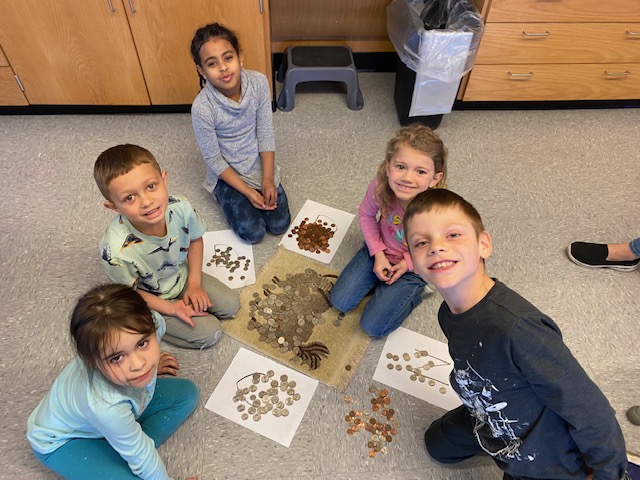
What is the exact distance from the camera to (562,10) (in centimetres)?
199

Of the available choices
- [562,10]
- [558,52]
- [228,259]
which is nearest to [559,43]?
[558,52]

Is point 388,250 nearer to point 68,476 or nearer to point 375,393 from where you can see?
point 375,393

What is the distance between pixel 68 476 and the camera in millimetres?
1140

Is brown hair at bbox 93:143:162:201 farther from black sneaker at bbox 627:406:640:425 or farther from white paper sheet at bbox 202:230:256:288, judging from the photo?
black sneaker at bbox 627:406:640:425

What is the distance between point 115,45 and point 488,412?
199 cm

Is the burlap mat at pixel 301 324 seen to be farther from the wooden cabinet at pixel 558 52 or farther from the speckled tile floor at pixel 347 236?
the wooden cabinet at pixel 558 52

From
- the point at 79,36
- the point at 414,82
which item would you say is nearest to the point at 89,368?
the point at 79,36

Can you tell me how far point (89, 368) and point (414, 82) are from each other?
5.59ft

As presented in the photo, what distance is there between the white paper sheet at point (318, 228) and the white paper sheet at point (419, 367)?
1.40ft

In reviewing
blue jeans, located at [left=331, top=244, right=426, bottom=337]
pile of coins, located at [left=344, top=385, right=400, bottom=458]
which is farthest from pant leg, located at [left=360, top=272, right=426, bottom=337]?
pile of coins, located at [left=344, top=385, right=400, bottom=458]

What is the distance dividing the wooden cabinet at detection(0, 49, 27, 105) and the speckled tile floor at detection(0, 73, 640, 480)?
10 centimetres

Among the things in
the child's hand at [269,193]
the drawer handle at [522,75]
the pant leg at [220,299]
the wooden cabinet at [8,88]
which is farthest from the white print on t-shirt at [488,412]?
the wooden cabinet at [8,88]

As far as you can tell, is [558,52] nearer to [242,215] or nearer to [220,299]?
[242,215]

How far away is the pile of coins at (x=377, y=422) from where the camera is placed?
1.34 meters
